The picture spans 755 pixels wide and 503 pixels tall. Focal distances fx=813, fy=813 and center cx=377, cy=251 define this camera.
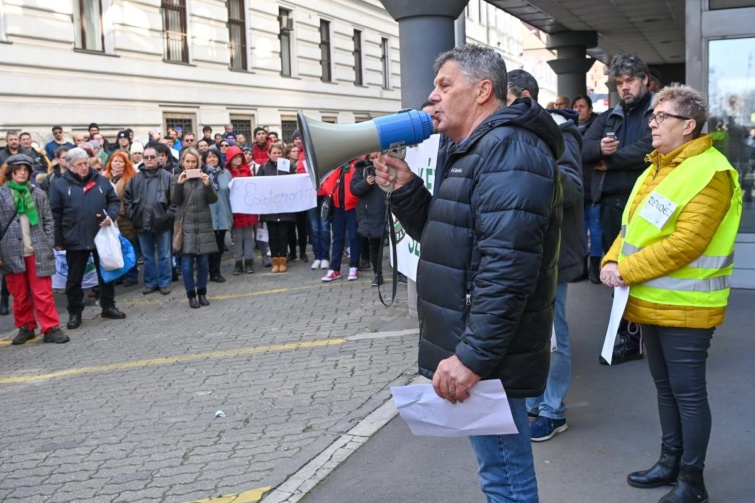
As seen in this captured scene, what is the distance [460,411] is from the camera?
111 inches

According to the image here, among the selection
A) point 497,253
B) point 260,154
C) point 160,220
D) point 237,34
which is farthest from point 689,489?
point 237,34

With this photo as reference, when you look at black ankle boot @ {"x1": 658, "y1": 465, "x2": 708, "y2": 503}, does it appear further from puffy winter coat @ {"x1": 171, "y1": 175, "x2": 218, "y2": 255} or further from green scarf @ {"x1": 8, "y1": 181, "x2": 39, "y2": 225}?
puffy winter coat @ {"x1": 171, "y1": 175, "x2": 218, "y2": 255}

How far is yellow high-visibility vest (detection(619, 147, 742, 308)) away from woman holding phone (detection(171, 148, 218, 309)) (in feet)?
21.7

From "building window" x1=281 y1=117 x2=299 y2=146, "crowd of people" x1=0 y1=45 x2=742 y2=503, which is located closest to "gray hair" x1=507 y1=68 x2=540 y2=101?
"crowd of people" x1=0 y1=45 x2=742 y2=503

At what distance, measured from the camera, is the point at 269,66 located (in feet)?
81.9

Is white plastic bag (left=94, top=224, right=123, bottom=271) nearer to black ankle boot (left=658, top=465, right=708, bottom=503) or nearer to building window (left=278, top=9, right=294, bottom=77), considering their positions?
black ankle boot (left=658, top=465, right=708, bottom=503)

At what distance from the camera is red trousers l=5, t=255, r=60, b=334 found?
807 centimetres

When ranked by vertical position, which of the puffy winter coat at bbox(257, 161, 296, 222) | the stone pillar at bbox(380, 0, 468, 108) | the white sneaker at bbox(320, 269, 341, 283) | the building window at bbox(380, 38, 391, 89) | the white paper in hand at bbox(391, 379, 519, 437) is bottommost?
the white sneaker at bbox(320, 269, 341, 283)

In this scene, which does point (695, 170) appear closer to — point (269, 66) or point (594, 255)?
point (594, 255)

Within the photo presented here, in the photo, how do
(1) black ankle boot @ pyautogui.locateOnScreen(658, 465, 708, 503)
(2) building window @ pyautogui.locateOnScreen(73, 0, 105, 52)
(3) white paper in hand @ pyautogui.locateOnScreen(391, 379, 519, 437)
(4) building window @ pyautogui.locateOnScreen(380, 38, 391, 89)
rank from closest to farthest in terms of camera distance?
(3) white paper in hand @ pyautogui.locateOnScreen(391, 379, 519, 437) → (1) black ankle boot @ pyautogui.locateOnScreen(658, 465, 708, 503) → (2) building window @ pyautogui.locateOnScreen(73, 0, 105, 52) → (4) building window @ pyautogui.locateOnScreen(380, 38, 391, 89)

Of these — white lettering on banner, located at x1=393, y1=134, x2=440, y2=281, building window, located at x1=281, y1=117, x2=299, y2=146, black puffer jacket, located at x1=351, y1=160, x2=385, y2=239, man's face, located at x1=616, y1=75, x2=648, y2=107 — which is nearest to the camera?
man's face, located at x1=616, y1=75, x2=648, y2=107

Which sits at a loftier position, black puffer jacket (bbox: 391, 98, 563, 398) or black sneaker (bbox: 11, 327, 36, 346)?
black puffer jacket (bbox: 391, 98, 563, 398)

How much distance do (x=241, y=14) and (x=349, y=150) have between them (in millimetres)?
22145

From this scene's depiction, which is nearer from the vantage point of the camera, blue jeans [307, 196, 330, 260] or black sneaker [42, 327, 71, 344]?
black sneaker [42, 327, 71, 344]
